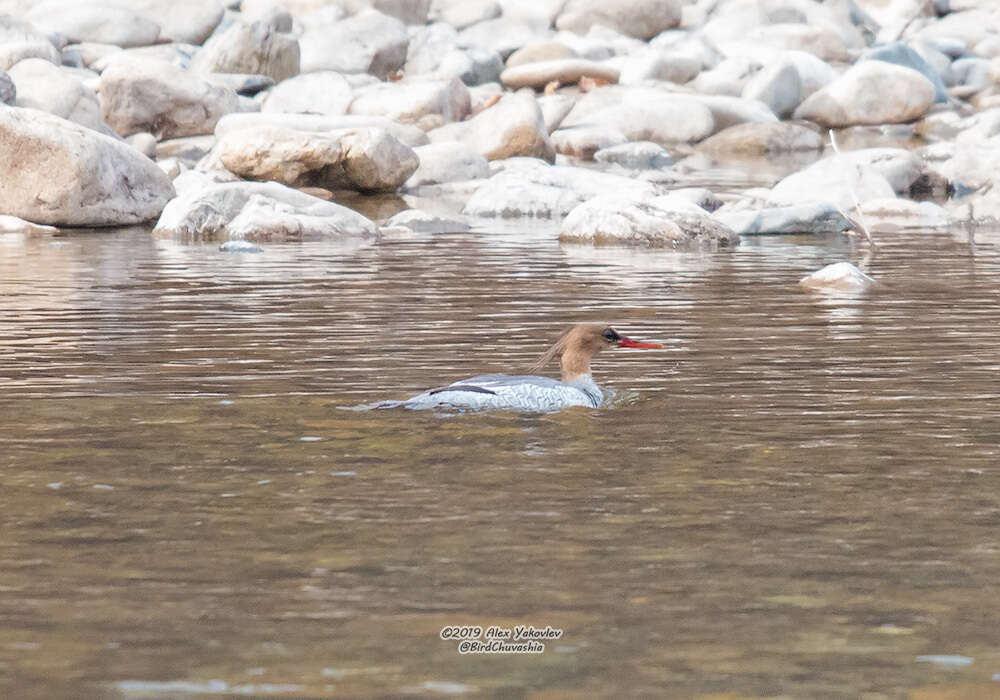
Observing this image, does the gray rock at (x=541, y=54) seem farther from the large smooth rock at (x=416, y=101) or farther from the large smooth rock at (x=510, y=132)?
the large smooth rock at (x=510, y=132)

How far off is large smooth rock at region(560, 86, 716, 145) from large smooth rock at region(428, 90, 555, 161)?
4.55m

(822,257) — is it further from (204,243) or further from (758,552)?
(758,552)

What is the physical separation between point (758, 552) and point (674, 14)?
41.5 meters

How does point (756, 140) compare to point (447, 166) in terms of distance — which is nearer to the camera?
point (447, 166)

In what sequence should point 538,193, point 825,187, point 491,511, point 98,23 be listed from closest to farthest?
point 491,511
point 825,187
point 538,193
point 98,23

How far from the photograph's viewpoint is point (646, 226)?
19562mm

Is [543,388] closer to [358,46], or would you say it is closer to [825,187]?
[825,187]

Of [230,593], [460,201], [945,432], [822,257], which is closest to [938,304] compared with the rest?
[822,257]

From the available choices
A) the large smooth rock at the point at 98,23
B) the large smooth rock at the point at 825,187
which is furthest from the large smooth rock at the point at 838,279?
the large smooth rock at the point at 98,23

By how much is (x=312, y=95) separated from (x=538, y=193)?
11107 millimetres

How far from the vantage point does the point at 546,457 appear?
781cm

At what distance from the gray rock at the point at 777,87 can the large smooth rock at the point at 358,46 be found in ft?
26.5

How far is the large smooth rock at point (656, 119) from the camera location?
1325 inches

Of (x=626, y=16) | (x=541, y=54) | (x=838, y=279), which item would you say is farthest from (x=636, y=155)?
(x=838, y=279)
